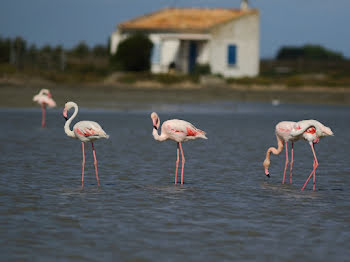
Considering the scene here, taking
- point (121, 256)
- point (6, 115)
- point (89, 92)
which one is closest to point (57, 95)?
point (89, 92)

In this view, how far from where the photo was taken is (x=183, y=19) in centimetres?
4938

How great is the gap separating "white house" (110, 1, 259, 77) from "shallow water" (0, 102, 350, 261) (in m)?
28.7

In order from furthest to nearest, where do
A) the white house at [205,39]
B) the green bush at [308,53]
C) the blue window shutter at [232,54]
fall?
the green bush at [308,53]
the blue window shutter at [232,54]
the white house at [205,39]

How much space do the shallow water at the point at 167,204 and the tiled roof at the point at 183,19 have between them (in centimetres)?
2907

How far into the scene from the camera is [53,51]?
53906 millimetres

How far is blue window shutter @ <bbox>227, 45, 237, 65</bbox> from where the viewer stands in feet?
159

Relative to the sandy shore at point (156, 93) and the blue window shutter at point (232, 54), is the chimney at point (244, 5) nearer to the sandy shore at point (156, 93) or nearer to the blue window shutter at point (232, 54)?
the blue window shutter at point (232, 54)

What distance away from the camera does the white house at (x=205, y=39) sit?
47719 millimetres

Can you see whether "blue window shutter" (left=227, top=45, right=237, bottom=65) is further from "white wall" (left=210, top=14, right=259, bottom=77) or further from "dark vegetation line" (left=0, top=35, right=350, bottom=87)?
"dark vegetation line" (left=0, top=35, right=350, bottom=87)

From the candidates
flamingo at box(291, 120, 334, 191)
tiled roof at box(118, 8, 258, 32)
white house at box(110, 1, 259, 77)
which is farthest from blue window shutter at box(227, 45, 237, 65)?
flamingo at box(291, 120, 334, 191)

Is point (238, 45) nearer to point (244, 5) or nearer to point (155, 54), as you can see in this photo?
point (244, 5)

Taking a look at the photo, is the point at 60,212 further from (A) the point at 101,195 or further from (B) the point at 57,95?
(B) the point at 57,95

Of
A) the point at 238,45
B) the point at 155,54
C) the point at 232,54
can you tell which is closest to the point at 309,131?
the point at 155,54

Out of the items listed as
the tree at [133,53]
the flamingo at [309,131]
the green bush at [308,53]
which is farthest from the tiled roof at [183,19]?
the green bush at [308,53]
